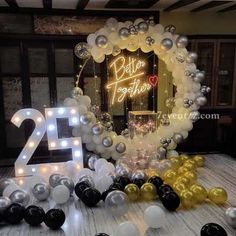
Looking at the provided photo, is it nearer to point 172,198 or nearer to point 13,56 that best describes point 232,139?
point 172,198

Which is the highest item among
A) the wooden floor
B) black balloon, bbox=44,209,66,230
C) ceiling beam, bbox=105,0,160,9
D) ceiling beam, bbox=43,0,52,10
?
ceiling beam, bbox=105,0,160,9

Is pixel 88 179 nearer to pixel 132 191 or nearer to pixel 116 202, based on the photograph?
pixel 132 191

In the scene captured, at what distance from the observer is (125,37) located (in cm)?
422

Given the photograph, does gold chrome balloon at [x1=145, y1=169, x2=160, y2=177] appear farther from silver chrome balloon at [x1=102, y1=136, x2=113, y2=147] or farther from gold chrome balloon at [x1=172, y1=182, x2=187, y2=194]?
silver chrome balloon at [x1=102, y1=136, x2=113, y2=147]

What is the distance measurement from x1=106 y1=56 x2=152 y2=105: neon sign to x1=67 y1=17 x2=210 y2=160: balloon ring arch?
0.93 feet

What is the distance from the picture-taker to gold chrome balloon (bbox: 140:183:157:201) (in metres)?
3.36

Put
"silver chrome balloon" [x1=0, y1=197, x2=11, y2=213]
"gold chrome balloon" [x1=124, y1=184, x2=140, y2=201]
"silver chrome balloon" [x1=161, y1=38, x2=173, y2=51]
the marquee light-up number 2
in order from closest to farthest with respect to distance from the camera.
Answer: "silver chrome balloon" [x1=0, y1=197, x2=11, y2=213]
"gold chrome balloon" [x1=124, y1=184, x2=140, y2=201]
the marquee light-up number 2
"silver chrome balloon" [x1=161, y1=38, x2=173, y2=51]

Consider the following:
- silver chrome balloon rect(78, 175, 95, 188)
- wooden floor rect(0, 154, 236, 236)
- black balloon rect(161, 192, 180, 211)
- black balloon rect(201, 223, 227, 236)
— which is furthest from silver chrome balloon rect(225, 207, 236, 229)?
silver chrome balloon rect(78, 175, 95, 188)

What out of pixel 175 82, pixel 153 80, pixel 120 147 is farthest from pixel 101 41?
pixel 120 147

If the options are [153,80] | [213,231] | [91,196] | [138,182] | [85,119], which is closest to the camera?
[213,231]

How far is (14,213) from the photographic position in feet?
9.48

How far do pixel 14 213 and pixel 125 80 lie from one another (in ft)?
8.58

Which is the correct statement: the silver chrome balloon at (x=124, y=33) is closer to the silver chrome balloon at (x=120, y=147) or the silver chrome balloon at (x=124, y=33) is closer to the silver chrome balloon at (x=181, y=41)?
the silver chrome balloon at (x=181, y=41)

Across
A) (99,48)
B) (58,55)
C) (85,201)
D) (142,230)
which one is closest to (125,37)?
(99,48)
